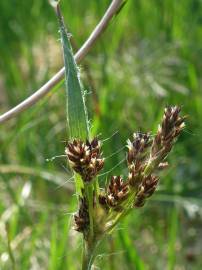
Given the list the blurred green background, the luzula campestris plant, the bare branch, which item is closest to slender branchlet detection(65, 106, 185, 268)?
the luzula campestris plant

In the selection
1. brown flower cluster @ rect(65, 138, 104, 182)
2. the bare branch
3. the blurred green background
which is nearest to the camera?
brown flower cluster @ rect(65, 138, 104, 182)

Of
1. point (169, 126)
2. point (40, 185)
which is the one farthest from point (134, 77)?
point (169, 126)

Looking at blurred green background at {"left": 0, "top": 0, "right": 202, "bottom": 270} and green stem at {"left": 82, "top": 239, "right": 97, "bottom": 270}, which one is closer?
green stem at {"left": 82, "top": 239, "right": 97, "bottom": 270}

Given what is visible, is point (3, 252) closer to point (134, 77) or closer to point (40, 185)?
point (40, 185)

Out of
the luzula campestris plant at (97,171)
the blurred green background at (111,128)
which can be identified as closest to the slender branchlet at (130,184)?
the luzula campestris plant at (97,171)

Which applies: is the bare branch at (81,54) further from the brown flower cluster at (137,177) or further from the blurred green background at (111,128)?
the blurred green background at (111,128)

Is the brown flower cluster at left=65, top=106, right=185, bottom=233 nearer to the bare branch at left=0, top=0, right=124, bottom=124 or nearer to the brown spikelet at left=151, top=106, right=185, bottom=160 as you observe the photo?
the brown spikelet at left=151, top=106, right=185, bottom=160

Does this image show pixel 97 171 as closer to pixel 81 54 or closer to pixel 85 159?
pixel 85 159
